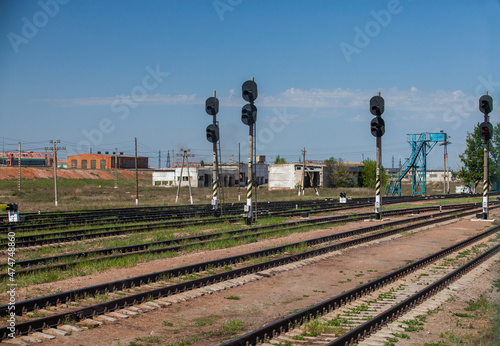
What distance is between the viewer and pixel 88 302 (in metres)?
9.45

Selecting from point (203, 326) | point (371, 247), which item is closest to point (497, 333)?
point (203, 326)

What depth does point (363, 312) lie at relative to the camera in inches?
361

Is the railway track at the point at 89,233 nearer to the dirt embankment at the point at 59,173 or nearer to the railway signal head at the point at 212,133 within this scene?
the railway signal head at the point at 212,133

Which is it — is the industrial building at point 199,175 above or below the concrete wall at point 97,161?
below

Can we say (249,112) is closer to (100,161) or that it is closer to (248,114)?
(248,114)

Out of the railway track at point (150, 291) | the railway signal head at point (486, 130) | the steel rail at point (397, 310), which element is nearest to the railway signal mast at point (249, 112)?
the railway track at point (150, 291)

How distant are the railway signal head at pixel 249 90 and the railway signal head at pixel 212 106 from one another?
97.5 inches

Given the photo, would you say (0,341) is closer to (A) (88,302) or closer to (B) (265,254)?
(A) (88,302)

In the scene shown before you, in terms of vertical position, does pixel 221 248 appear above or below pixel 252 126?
below

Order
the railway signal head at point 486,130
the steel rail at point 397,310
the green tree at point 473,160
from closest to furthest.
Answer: the steel rail at point 397,310, the railway signal head at point 486,130, the green tree at point 473,160

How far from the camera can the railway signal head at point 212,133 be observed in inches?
976

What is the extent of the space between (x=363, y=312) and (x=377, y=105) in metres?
16.9

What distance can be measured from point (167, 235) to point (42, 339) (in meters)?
12.4

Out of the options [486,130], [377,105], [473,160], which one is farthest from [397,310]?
[473,160]
